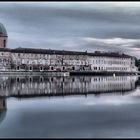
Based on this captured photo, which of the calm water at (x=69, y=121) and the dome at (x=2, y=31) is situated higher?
the dome at (x=2, y=31)

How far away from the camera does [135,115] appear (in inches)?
487

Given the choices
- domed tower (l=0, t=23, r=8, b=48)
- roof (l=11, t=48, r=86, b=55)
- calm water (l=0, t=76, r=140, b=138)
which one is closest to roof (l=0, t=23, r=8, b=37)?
domed tower (l=0, t=23, r=8, b=48)

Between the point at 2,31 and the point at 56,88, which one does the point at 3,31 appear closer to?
the point at 2,31

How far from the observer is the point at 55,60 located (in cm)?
6769

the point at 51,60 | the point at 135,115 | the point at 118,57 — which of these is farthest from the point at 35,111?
the point at 118,57

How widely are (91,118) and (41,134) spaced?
2793 mm

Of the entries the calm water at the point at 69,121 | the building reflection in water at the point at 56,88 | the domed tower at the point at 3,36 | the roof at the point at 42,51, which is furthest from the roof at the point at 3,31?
the calm water at the point at 69,121

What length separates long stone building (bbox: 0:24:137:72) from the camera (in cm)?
6191

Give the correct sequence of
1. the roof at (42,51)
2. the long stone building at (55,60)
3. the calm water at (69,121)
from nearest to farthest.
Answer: the calm water at (69,121)
the long stone building at (55,60)
the roof at (42,51)

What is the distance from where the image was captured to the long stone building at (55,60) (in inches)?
2437

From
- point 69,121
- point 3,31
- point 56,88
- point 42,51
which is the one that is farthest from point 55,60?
point 69,121

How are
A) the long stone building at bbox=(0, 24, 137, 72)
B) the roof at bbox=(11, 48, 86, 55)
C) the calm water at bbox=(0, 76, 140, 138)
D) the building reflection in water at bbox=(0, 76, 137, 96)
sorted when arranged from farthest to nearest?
the roof at bbox=(11, 48, 86, 55)
the long stone building at bbox=(0, 24, 137, 72)
the building reflection in water at bbox=(0, 76, 137, 96)
the calm water at bbox=(0, 76, 140, 138)

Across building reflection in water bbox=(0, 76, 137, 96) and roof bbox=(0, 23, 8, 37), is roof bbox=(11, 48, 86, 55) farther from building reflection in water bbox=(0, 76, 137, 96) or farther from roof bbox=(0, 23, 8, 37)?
building reflection in water bbox=(0, 76, 137, 96)

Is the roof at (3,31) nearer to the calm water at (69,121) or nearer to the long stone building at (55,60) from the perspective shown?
the long stone building at (55,60)
